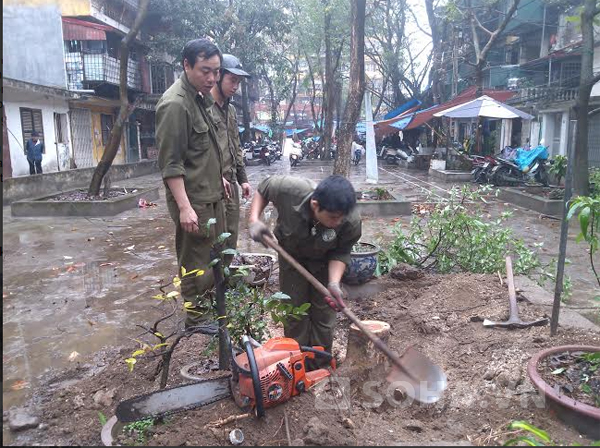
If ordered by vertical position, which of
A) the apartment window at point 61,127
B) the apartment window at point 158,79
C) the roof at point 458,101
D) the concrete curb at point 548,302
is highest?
the apartment window at point 158,79

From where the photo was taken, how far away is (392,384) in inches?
105

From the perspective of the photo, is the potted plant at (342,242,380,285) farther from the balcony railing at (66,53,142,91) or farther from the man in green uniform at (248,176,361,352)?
the balcony railing at (66,53,142,91)

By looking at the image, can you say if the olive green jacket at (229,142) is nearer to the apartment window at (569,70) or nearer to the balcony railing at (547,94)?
the balcony railing at (547,94)

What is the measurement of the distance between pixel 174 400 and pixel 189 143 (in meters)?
1.63

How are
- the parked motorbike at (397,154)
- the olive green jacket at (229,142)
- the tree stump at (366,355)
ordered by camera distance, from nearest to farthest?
the tree stump at (366,355) < the olive green jacket at (229,142) < the parked motorbike at (397,154)

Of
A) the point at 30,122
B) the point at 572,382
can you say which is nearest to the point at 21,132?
the point at 30,122

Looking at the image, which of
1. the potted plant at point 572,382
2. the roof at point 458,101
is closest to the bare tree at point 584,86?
the potted plant at point 572,382

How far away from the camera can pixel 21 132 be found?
1409 centimetres

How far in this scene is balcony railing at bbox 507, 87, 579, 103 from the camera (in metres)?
14.7

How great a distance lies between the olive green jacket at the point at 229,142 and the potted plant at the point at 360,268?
127cm

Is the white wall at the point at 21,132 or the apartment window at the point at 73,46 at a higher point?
the apartment window at the point at 73,46

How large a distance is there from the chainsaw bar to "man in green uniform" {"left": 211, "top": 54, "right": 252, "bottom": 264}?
108 cm

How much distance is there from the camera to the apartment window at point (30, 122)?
1425 centimetres

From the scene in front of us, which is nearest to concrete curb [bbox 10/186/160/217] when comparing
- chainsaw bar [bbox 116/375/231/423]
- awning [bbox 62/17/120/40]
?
chainsaw bar [bbox 116/375/231/423]
